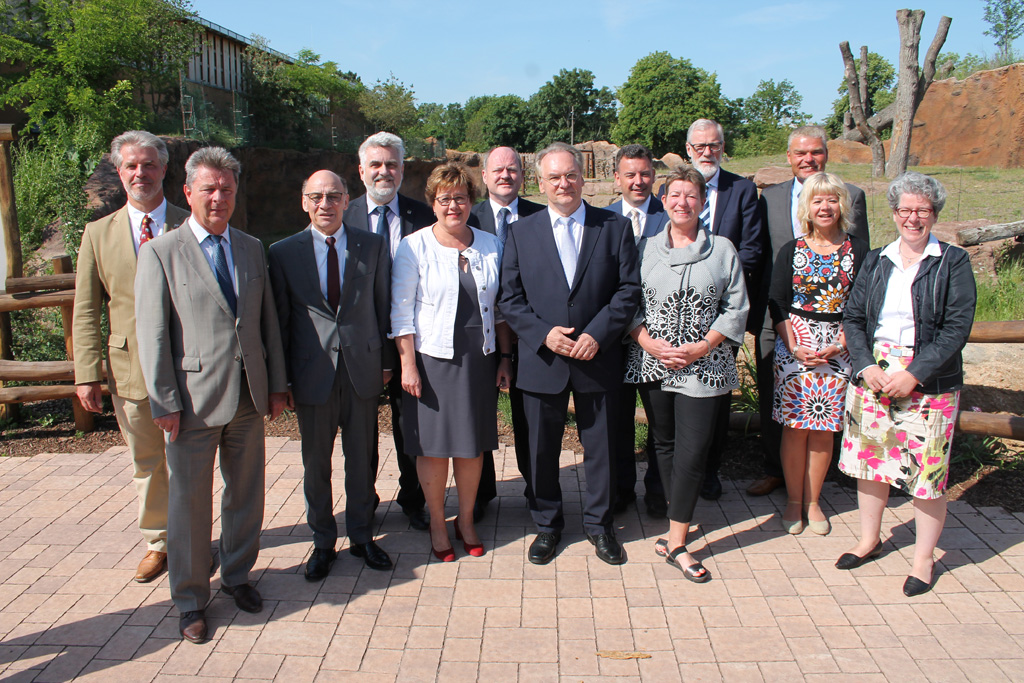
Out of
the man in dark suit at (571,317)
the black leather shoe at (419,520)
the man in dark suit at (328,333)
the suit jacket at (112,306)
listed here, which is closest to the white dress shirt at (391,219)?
the man in dark suit at (328,333)

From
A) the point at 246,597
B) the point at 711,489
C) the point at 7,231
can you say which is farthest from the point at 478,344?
the point at 7,231

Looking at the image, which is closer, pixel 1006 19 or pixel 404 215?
pixel 404 215

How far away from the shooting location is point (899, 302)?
3.58 metres

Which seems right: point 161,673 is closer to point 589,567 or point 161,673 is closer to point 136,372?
point 136,372

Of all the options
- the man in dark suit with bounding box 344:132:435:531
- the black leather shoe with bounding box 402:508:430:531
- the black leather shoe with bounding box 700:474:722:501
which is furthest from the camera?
the black leather shoe with bounding box 700:474:722:501

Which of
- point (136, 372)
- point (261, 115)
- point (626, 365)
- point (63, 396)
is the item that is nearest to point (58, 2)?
point (261, 115)

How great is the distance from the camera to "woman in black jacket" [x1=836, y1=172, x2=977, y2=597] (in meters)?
3.47

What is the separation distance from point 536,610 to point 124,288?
8.38 ft

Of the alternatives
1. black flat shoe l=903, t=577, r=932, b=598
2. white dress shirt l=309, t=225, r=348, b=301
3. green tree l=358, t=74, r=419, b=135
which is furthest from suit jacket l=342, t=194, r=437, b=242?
green tree l=358, t=74, r=419, b=135

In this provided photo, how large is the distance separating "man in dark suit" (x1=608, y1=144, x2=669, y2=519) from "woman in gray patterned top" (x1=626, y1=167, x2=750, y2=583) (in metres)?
Answer: 0.51

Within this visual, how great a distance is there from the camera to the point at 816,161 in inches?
171

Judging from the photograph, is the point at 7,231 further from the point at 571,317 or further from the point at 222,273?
the point at 571,317

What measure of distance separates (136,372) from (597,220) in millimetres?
2462

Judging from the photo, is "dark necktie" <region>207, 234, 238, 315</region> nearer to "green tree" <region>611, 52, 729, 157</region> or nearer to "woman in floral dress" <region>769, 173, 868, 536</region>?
"woman in floral dress" <region>769, 173, 868, 536</region>
